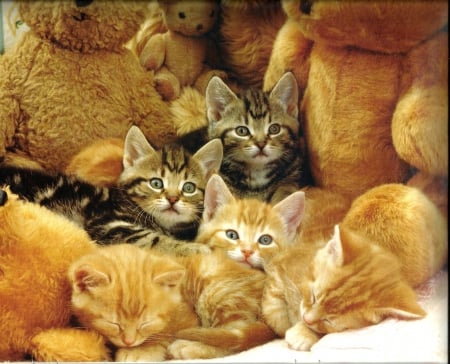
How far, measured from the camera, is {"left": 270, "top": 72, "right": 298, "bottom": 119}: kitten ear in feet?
4.12

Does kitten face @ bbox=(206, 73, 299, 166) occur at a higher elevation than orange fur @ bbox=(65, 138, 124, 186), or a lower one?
higher

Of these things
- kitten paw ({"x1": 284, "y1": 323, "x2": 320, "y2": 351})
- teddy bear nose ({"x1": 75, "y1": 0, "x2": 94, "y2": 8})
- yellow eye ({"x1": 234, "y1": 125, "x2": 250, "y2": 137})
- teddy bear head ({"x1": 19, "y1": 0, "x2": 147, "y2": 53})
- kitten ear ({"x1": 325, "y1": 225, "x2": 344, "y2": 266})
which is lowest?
kitten paw ({"x1": 284, "y1": 323, "x2": 320, "y2": 351})

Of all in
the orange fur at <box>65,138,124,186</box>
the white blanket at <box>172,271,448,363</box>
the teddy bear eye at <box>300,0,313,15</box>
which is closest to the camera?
the white blanket at <box>172,271,448,363</box>

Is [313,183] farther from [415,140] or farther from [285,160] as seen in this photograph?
[415,140]

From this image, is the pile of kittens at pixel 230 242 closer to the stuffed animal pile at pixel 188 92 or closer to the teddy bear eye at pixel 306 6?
the stuffed animal pile at pixel 188 92

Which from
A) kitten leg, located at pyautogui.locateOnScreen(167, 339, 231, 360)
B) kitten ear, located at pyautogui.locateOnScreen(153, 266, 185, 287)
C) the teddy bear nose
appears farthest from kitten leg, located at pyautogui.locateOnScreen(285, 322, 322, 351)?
the teddy bear nose

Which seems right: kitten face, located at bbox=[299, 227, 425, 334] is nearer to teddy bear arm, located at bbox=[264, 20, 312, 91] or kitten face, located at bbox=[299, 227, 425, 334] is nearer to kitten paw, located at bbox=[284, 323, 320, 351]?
kitten paw, located at bbox=[284, 323, 320, 351]

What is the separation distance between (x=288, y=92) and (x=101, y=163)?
0.38 metres

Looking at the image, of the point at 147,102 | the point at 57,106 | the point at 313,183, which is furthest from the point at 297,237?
the point at 57,106

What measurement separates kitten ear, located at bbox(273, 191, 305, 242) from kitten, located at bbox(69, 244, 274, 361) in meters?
0.11

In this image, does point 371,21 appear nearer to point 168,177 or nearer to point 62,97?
point 168,177

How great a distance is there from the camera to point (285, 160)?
48.8 inches

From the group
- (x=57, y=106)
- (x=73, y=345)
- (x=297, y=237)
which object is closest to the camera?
(x=73, y=345)

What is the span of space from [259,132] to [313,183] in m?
0.14
